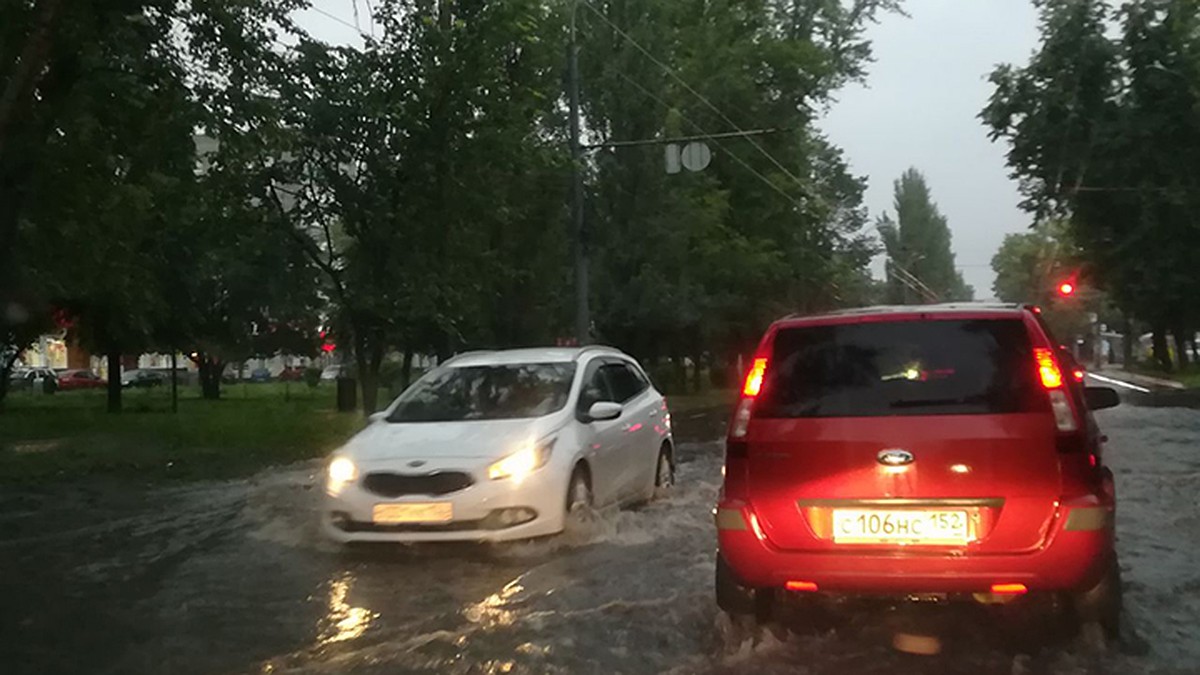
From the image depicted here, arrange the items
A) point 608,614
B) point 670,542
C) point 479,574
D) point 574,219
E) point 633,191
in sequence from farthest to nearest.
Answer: point 633,191 < point 574,219 < point 670,542 < point 479,574 < point 608,614

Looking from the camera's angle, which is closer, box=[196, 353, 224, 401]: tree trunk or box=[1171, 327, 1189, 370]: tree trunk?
box=[196, 353, 224, 401]: tree trunk

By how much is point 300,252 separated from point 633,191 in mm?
13041

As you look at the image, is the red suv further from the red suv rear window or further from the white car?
the white car

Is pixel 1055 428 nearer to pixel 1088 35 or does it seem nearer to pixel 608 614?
pixel 608 614

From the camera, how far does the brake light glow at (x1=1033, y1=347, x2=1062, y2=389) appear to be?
611 cm

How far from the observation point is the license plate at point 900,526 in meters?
6.06

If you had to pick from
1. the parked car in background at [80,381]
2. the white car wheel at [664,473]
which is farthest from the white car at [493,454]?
the parked car in background at [80,381]

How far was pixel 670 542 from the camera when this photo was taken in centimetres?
1020

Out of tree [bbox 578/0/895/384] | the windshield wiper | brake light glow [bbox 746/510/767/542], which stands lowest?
brake light glow [bbox 746/510/767/542]

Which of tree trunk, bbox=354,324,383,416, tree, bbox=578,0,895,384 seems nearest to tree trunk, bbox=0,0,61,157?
tree trunk, bbox=354,324,383,416

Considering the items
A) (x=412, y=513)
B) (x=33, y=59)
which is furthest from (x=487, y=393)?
(x=33, y=59)

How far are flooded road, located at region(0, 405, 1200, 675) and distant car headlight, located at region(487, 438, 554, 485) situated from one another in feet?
1.79

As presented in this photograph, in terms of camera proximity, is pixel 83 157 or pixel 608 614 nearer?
pixel 608 614

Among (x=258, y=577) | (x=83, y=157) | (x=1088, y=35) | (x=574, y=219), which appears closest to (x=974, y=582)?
(x=258, y=577)
